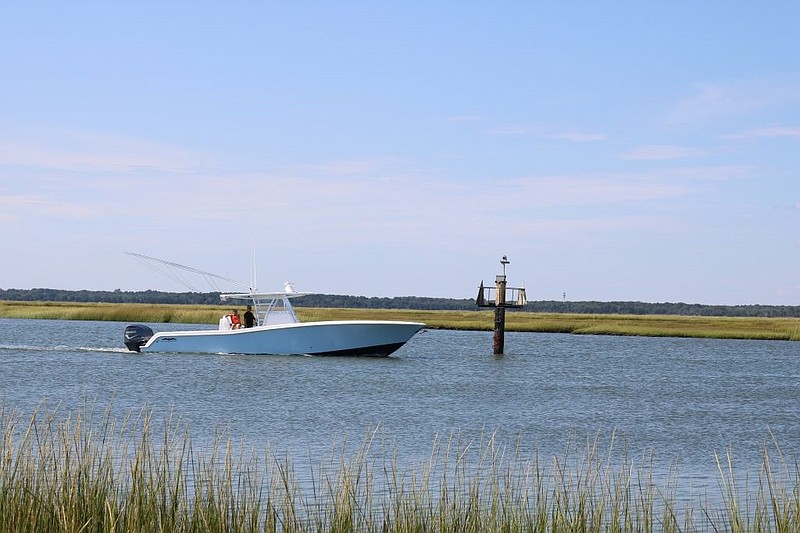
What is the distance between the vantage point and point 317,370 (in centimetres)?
3775

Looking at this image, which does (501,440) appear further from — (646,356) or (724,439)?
(646,356)

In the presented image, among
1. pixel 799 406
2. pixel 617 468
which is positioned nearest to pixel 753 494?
pixel 617 468

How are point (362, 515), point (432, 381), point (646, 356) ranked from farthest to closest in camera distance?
point (646, 356)
point (432, 381)
point (362, 515)

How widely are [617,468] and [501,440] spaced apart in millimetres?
4267

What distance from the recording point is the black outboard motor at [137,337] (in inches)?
1743

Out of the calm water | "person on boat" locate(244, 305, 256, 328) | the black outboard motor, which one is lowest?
the calm water

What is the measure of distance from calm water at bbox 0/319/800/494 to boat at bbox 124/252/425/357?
58 centimetres

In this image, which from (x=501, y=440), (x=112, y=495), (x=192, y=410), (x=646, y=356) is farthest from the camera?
(x=646, y=356)

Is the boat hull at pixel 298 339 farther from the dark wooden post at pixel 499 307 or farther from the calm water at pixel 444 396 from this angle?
the dark wooden post at pixel 499 307

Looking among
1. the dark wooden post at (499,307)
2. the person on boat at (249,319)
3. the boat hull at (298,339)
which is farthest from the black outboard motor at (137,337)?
the dark wooden post at (499,307)

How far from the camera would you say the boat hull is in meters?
40.7

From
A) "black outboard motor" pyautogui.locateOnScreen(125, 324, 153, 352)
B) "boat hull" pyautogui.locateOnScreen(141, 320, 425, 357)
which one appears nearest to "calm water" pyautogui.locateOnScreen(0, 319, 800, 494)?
"boat hull" pyautogui.locateOnScreen(141, 320, 425, 357)

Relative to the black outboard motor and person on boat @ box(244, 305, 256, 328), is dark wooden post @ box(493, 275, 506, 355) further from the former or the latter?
the black outboard motor

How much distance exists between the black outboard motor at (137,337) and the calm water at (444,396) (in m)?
1.04
